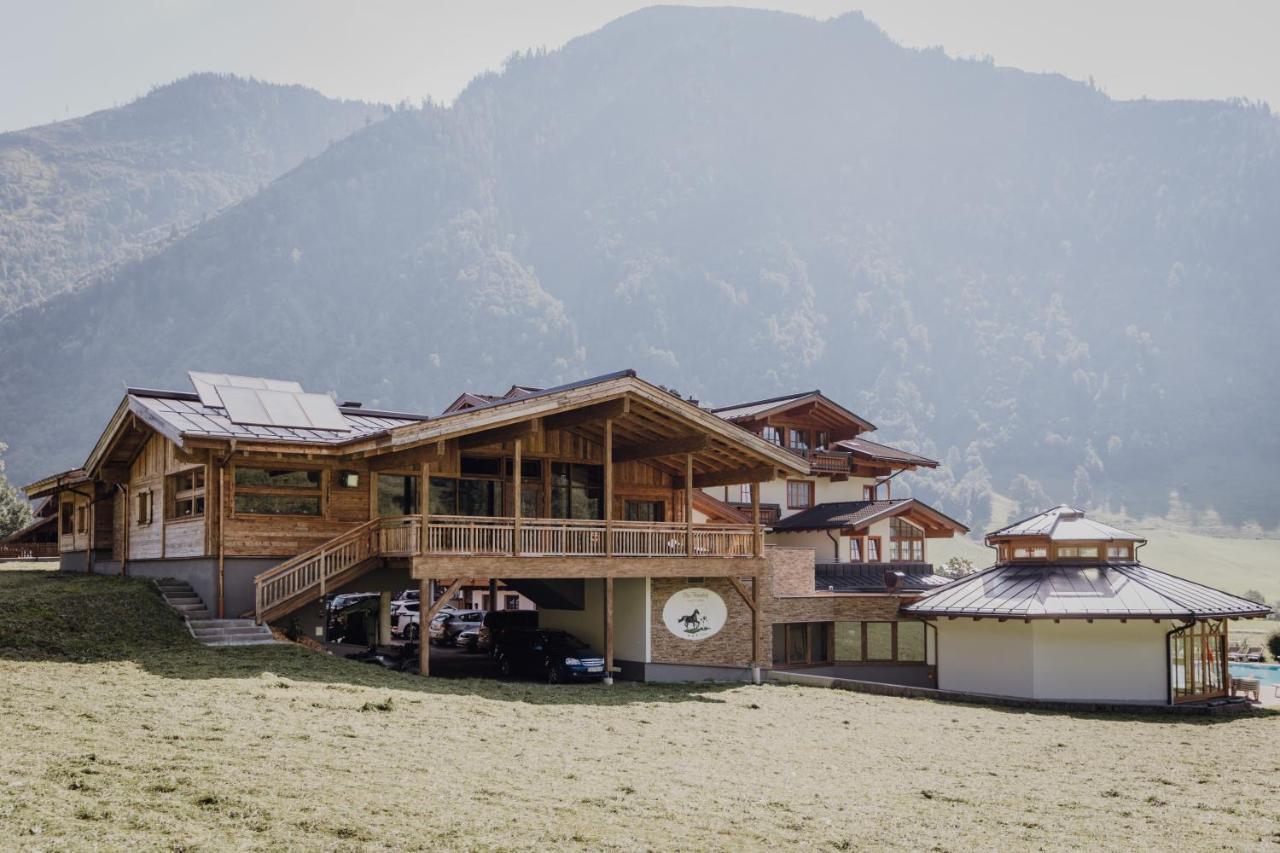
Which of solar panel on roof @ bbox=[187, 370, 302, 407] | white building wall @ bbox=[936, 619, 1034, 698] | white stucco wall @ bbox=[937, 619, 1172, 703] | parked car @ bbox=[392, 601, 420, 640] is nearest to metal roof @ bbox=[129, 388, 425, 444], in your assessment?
solar panel on roof @ bbox=[187, 370, 302, 407]

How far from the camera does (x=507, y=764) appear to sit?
557 inches

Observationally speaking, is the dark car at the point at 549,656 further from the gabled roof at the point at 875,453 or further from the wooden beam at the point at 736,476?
the gabled roof at the point at 875,453

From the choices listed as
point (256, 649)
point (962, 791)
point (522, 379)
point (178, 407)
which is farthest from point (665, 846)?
point (522, 379)

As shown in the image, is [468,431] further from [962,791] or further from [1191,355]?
[1191,355]

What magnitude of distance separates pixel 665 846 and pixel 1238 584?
3597 inches

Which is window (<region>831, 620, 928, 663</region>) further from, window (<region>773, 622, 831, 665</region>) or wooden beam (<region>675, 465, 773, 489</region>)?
wooden beam (<region>675, 465, 773, 489</region>)

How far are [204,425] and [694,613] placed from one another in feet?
38.6

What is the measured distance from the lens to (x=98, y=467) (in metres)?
28.8

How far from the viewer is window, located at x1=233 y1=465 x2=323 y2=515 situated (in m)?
24.1

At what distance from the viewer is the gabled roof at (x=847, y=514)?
42438mm

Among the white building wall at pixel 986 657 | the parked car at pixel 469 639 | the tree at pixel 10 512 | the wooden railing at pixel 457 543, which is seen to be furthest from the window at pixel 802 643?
the tree at pixel 10 512

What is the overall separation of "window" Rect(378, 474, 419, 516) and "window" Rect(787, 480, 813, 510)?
22.3 metres

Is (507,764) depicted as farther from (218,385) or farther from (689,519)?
(218,385)

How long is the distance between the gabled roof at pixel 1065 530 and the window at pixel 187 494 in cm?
1905
